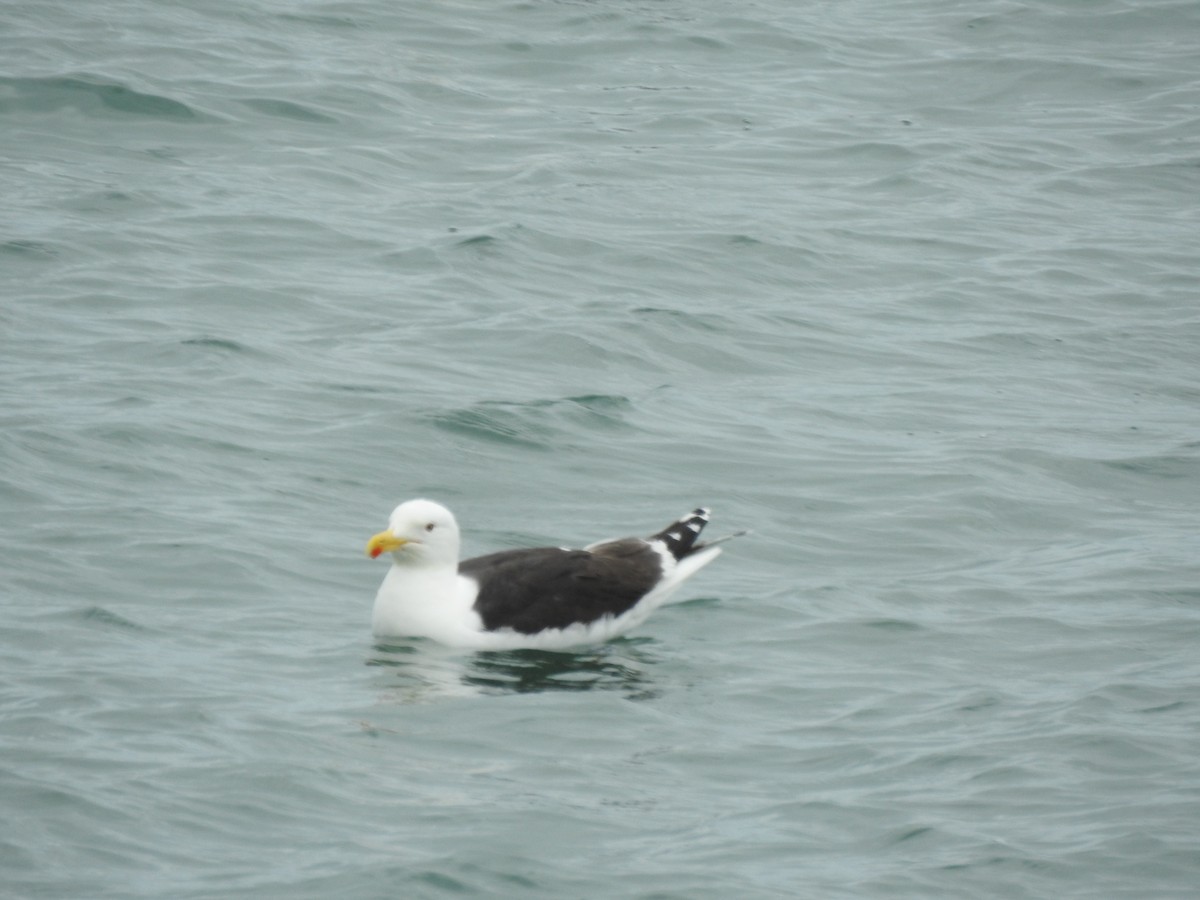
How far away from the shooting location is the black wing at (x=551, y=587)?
33.4 feet

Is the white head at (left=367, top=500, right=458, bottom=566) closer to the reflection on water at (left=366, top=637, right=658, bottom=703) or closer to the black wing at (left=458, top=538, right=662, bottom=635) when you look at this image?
the black wing at (left=458, top=538, right=662, bottom=635)

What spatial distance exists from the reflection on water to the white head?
466 mm

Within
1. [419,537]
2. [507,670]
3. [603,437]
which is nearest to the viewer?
[507,670]

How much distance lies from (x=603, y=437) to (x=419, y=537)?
2852 mm

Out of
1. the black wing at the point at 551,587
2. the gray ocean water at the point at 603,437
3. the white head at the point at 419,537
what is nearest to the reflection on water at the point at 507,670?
the gray ocean water at the point at 603,437

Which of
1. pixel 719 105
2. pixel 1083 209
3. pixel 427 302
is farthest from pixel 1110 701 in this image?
pixel 719 105

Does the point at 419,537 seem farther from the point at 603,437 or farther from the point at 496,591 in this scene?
the point at 603,437

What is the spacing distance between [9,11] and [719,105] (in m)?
7.49

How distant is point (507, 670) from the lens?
32.2 ft

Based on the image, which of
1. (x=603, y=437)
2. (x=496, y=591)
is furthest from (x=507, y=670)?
(x=603, y=437)

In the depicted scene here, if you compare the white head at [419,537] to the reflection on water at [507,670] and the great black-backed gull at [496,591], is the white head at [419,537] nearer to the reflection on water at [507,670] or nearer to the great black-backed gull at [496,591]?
the great black-backed gull at [496,591]

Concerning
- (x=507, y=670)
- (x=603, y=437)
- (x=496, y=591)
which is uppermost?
(x=603, y=437)

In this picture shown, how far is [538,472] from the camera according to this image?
12.3 meters

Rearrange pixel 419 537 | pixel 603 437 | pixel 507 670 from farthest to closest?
pixel 603 437, pixel 419 537, pixel 507 670
